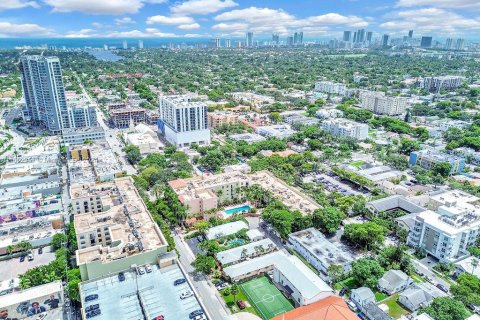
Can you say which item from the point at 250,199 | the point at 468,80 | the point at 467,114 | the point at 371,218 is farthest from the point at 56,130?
the point at 468,80

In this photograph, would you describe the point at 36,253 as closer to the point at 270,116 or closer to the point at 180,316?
the point at 180,316

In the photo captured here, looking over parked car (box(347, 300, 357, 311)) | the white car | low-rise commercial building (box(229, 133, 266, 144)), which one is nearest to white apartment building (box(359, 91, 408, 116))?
low-rise commercial building (box(229, 133, 266, 144))

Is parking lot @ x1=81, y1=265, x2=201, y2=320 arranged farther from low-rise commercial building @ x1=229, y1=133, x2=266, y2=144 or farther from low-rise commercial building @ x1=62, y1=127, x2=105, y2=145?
low-rise commercial building @ x1=62, y1=127, x2=105, y2=145

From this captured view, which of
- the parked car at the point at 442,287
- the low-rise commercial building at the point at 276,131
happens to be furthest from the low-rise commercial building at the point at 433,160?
the parked car at the point at 442,287

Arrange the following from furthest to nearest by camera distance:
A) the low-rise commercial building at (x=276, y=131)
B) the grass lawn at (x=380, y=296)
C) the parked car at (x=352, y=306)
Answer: the low-rise commercial building at (x=276, y=131), the grass lawn at (x=380, y=296), the parked car at (x=352, y=306)

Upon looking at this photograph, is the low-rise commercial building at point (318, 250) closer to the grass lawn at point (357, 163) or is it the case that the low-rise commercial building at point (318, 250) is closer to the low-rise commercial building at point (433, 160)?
the grass lawn at point (357, 163)
